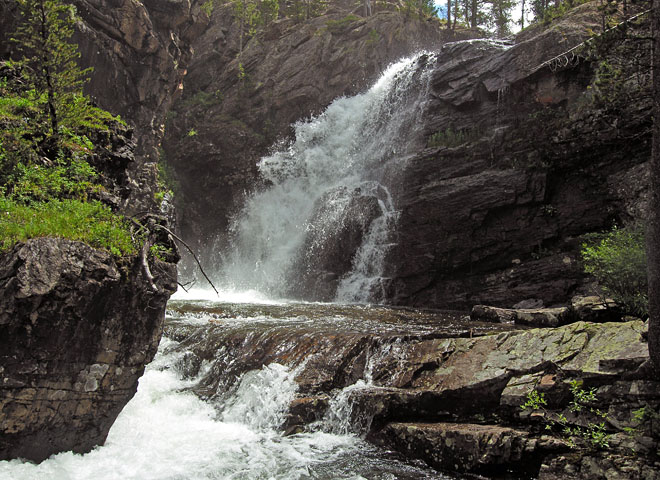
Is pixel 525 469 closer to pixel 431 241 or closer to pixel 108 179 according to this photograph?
pixel 108 179

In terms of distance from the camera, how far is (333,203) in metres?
25.3

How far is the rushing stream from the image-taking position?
621 cm

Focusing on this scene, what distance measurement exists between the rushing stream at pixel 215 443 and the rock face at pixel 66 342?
43 cm

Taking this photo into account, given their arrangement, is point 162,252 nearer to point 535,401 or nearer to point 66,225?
point 66,225

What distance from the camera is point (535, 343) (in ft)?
25.7

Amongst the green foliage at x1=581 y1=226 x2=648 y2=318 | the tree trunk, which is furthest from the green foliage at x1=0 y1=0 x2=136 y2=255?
the green foliage at x1=581 y1=226 x2=648 y2=318

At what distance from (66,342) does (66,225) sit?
5.37 feet

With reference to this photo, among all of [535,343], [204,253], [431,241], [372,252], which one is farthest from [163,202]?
[535,343]

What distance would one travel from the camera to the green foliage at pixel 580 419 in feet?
19.5

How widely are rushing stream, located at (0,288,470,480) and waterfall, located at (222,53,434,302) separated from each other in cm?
1194

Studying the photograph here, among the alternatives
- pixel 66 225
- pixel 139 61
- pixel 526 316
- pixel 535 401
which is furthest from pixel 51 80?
pixel 139 61

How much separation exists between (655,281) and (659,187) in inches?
50.3

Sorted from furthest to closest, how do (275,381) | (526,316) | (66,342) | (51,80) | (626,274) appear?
(526,316) < (51,80) < (626,274) < (275,381) < (66,342)

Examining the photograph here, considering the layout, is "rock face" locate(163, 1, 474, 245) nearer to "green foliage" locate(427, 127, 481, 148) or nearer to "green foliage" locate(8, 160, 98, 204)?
"green foliage" locate(427, 127, 481, 148)
